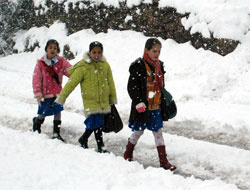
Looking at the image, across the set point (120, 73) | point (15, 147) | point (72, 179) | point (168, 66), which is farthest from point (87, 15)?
point (72, 179)

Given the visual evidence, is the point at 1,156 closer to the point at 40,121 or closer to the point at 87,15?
the point at 40,121

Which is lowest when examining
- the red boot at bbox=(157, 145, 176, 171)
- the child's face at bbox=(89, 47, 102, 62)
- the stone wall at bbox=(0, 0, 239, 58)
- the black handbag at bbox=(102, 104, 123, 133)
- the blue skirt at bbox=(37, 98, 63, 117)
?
the red boot at bbox=(157, 145, 176, 171)

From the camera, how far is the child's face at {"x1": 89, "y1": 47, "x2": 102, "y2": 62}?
5059mm

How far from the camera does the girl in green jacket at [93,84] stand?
5.09m

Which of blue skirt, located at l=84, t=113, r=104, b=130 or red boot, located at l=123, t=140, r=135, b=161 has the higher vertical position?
blue skirt, located at l=84, t=113, r=104, b=130

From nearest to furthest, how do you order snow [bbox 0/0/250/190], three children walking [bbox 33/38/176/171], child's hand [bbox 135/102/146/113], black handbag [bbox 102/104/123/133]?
snow [bbox 0/0/250/190] < child's hand [bbox 135/102/146/113] < three children walking [bbox 33/38/176/171] < black handbag [bbox 102/104/123/133]

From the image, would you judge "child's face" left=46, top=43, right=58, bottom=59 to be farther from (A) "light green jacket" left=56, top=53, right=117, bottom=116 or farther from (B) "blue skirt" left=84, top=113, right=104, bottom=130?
(B) "blue skirt" left=84, top=113, right=104, bottom=130

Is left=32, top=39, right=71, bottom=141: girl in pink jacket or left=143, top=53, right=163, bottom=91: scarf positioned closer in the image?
left=143, top=53, right=163, bottom=91: scarf

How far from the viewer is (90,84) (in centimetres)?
513

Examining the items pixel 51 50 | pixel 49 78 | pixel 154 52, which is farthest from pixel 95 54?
pixel 49 78

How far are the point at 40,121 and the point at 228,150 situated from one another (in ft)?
11.7

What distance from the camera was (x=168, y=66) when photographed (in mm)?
10602

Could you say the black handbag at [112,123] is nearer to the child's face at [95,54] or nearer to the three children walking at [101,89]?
the three children walking at [101,89]

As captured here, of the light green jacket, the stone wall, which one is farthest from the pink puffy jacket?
the stone wall
